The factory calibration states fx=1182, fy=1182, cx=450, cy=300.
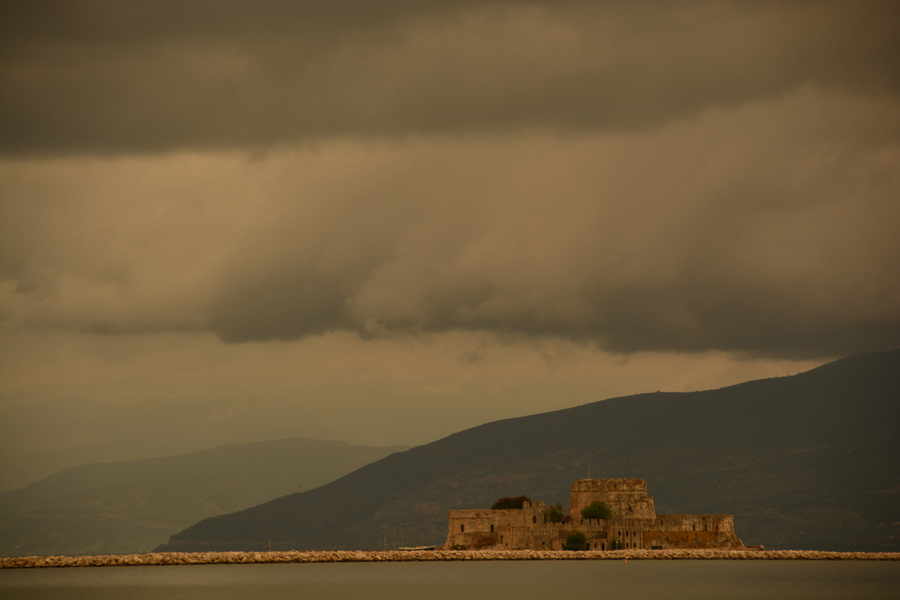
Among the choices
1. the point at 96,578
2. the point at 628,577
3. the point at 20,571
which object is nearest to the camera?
the point at 628,577

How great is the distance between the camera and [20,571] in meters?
114

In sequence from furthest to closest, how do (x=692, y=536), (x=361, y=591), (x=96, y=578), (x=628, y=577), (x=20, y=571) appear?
(x=692, y=536), (x=20, y=571), (x=96, y=578), (x=628, y=577), (x=361, y=591)

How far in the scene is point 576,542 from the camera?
4611 inches

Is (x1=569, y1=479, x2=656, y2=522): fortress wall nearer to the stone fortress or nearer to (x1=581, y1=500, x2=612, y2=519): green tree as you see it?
the stone fortress

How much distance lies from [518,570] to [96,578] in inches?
1421

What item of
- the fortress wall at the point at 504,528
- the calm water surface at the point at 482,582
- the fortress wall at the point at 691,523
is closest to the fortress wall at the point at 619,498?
the fortress wall at the point at 691,523

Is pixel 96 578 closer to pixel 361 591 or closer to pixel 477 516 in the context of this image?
pixel 361 591

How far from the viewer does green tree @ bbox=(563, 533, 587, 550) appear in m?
117

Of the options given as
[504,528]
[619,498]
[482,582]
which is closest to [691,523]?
[619,498]

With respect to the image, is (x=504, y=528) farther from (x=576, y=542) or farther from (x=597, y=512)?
(x=597, y=512)

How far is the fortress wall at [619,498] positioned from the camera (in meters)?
121

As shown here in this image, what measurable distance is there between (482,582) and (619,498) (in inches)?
1394

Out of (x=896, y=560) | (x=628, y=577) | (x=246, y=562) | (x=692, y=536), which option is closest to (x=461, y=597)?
(x=628, y=577)

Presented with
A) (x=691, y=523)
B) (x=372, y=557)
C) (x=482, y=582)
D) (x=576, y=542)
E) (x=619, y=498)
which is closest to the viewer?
(x=482, y=582)
